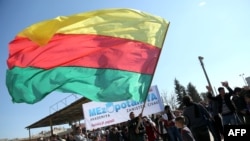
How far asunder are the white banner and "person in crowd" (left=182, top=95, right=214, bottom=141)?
34.1ft

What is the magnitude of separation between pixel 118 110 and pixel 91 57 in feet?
40.0

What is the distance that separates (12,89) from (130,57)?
2.86 metres

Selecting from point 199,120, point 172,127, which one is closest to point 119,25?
point 199,120

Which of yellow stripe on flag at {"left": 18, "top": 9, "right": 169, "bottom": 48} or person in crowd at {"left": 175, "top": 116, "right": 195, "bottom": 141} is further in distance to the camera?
yellow stripe on flag at {"left": 18, "top": 9, "right": 169, "bottom": 48}

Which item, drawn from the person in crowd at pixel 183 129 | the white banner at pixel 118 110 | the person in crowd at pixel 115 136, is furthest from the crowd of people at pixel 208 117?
the white banner at pixel 118 110

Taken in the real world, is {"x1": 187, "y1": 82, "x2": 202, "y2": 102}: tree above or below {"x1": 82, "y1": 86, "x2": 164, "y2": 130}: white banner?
above

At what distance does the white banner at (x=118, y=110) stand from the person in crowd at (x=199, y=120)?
34.1 ft

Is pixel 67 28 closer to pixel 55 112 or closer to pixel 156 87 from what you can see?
pixel 156 87

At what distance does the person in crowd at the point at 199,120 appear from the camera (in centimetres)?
Result: 756

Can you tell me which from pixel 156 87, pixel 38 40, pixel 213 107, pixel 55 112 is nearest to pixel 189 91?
pixel 55 112

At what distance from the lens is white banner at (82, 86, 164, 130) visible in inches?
719

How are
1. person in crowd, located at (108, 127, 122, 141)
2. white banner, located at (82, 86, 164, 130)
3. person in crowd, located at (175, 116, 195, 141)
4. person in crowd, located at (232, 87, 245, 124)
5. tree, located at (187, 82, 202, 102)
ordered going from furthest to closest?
1. tree, located at (187, 82, 202, 102)
2. white banner, located at (82, 86, 164, 130)
3. person in crowd, located at (108, 127, 122, 141)
4. person in crowd, located at (232, 87, 245, 124)
5. person in crowd, located at (175, 116, 195, 141)

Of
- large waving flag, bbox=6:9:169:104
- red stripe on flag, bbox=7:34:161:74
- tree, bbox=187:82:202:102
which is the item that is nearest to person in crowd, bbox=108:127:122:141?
large waving flag, bbox=6:9:169:104

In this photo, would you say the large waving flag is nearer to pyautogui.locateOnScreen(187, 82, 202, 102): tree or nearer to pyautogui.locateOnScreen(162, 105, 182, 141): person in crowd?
pyautogui.locateOnScreen(162, 105, 182, 141): person in crowd
